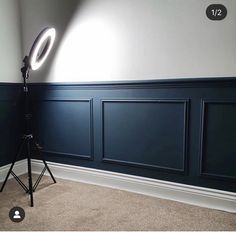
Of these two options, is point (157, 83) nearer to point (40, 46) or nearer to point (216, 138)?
point (216, 138)

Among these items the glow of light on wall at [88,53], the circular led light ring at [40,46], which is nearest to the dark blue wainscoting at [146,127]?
the glow of light on wall at [88,53]

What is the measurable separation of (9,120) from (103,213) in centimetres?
144

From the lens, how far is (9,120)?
2.70 metres

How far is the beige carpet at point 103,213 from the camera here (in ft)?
5.77

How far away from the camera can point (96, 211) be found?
1963 mm

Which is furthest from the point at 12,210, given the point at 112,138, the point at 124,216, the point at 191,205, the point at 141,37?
the point at 141,37

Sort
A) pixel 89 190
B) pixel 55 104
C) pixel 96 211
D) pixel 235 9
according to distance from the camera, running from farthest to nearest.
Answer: pixel 55 104
pixel 89 190
pixel 96 211
pixel 235 9

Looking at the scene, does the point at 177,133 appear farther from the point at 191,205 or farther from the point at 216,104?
the point at 191,205

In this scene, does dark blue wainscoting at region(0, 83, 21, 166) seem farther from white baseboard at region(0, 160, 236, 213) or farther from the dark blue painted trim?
the dark blue painted trim

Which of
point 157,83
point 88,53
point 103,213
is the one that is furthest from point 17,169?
point 157,83

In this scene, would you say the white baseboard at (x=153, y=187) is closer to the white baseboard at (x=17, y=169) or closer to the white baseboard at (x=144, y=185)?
the white baseboard at (x=144, y=185)

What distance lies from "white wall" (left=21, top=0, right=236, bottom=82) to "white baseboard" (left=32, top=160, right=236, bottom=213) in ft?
2.91

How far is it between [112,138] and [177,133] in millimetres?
617

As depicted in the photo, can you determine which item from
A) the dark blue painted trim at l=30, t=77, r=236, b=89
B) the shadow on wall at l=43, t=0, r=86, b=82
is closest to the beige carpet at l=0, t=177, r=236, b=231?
the dark blue painted trim at l=30, t=77, r=236, b=89
